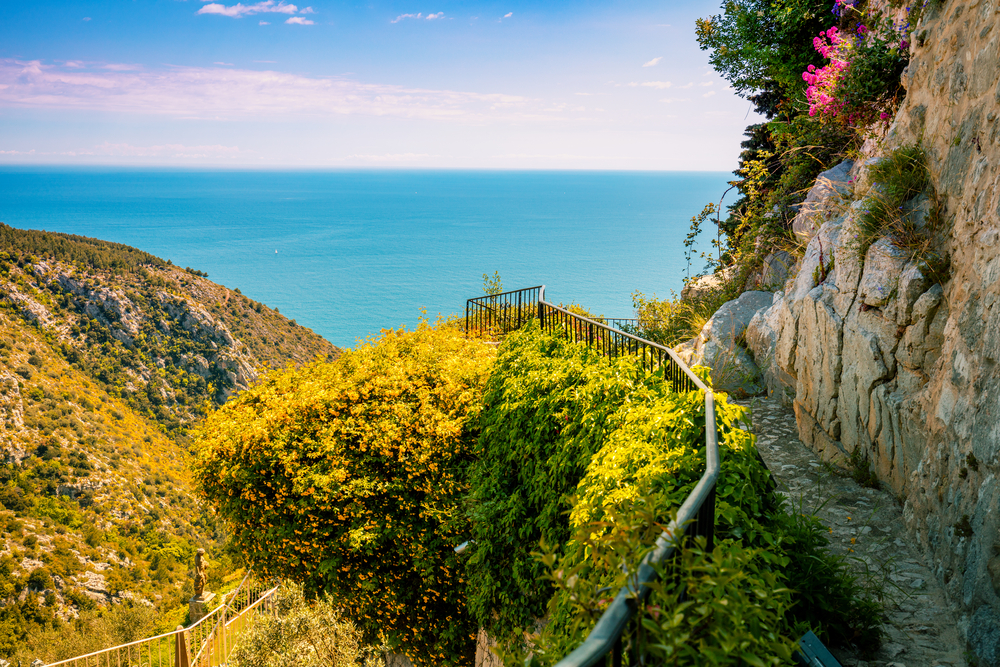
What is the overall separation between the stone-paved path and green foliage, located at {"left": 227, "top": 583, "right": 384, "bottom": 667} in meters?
8.50

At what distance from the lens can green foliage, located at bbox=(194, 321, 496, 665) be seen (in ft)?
24.9

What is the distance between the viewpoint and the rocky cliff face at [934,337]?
3982mm

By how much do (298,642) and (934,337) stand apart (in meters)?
11.7

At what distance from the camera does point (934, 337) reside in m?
4.98

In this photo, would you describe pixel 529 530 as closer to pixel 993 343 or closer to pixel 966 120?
pixel 993 343

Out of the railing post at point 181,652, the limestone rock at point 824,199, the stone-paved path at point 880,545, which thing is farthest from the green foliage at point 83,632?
the limestone rock at point 824,199

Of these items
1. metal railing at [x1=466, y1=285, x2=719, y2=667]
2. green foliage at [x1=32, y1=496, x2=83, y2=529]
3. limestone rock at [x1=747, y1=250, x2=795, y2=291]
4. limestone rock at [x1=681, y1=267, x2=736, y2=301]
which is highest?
limestone rock at [x1=747, y1=250, x2=795, y2=291]

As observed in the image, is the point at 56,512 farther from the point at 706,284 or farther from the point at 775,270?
the point at 775,270

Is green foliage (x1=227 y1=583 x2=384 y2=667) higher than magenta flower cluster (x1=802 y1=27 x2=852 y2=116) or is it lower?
lower

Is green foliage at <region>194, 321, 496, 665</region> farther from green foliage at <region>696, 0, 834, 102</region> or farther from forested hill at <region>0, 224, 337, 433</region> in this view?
forested hill at <region>0, 224, 337, 433</region>

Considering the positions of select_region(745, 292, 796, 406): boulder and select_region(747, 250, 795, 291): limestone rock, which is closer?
select_region(745, 292, 796, 406): boulder

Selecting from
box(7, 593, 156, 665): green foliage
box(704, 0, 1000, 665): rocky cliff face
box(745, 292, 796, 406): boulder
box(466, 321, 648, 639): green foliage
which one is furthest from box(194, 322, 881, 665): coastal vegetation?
box(7, 593, 156, 665): green foliage

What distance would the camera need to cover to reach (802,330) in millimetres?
6973

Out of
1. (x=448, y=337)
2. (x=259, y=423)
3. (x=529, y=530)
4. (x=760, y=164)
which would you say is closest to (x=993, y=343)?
(x=529, y=530)
